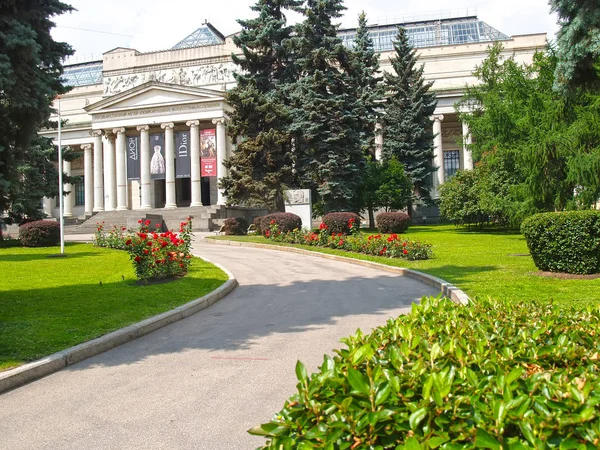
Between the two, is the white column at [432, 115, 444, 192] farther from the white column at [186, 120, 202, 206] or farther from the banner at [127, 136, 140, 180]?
the banner at [127, 136, 140, 180]

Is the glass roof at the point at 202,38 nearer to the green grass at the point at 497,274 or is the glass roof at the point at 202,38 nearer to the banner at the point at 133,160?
the banner at the point at 133,160

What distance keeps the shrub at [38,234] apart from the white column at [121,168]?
74.2 ft

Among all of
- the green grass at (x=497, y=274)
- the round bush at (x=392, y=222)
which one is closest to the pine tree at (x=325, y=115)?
the round bush at (x=392, y=222)

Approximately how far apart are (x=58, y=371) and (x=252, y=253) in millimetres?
16283

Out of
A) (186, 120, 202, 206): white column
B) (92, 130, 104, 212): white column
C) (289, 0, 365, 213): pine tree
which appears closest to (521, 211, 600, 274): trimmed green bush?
(289, 0, 365, 213): pine tree

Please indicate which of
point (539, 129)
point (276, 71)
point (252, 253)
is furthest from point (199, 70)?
point (539, 129)

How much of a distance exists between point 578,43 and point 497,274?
545 cm

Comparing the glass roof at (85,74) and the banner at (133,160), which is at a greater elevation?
the glass roof at (85,74)

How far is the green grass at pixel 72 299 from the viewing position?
266 inches

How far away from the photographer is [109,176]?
5081cm

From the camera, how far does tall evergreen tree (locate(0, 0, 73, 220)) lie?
6.98m

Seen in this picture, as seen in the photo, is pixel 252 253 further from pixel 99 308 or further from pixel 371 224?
pixel 371 224

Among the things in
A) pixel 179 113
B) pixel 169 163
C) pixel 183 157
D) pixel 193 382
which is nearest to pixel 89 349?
pixel 193 382

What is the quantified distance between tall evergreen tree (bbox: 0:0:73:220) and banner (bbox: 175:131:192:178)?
3899 centimetres
